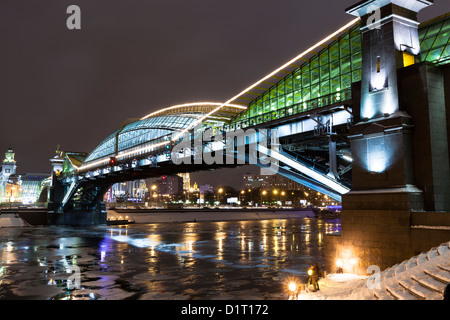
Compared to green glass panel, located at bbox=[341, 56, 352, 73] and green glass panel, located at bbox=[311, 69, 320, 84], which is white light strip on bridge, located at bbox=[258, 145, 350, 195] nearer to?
green glass panel, located at bbox=[311, 69, 320, 84]

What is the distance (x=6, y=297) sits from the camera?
1385cm

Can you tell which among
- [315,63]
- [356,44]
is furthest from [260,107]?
[356,44]

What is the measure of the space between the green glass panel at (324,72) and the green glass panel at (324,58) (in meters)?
0.28

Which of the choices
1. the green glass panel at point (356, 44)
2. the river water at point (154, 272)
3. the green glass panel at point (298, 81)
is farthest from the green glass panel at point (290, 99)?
the river water at point (154, 272)

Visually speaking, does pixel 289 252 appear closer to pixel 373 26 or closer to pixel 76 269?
pixel 76 269

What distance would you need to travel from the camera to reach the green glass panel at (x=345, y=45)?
25.0 metres

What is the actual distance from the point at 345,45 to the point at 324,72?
2.26m

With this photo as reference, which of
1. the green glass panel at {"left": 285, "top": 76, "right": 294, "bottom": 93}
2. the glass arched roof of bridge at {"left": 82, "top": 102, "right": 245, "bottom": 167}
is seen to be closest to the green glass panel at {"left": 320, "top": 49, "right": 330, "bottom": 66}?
the green glass panel at {"left": 285, "top": 76, "right": 294, "bottom": 93}

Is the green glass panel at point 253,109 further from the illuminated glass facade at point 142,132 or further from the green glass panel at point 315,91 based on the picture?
the illuminated glass facade at point 142,132

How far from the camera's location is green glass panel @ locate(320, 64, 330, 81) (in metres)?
26.3

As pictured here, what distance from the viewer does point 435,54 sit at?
19828 millimetres

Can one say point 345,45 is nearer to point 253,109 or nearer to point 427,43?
point 427,43

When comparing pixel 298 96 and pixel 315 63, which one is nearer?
pixel 315 63

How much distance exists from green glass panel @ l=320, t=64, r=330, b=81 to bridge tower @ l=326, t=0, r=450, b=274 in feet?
26.7
